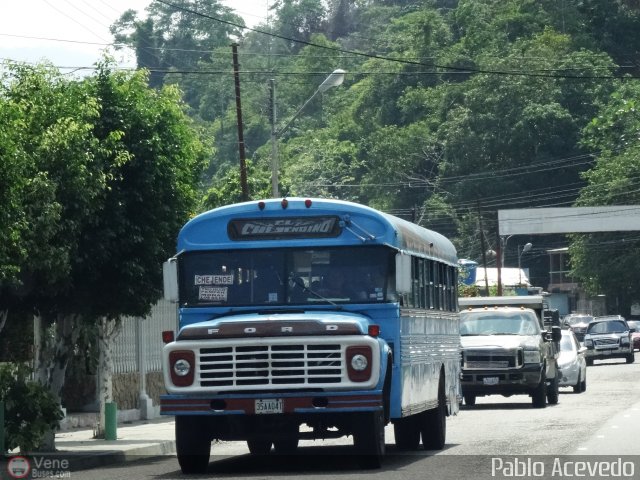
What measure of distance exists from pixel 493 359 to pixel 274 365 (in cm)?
1485

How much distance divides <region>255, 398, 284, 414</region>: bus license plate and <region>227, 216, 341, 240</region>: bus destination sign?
2.15 meters

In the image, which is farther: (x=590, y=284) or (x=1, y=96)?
(x=590, y=284)

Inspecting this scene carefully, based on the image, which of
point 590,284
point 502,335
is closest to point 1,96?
point 502,335

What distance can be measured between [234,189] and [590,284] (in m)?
43.4

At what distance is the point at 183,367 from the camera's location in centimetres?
1633

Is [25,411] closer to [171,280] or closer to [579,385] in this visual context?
[171,280]

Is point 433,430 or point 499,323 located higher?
point 499,323

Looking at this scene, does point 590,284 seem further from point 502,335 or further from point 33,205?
point 33,205

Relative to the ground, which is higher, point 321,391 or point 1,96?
point 1,96

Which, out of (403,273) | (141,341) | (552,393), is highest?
(403,273)

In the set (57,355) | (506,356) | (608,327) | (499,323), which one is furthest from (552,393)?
(608,327)

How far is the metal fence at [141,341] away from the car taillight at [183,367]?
1131 centimetres

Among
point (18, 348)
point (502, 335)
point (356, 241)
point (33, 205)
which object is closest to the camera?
point (356, 241)

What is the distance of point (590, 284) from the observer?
309 ft
